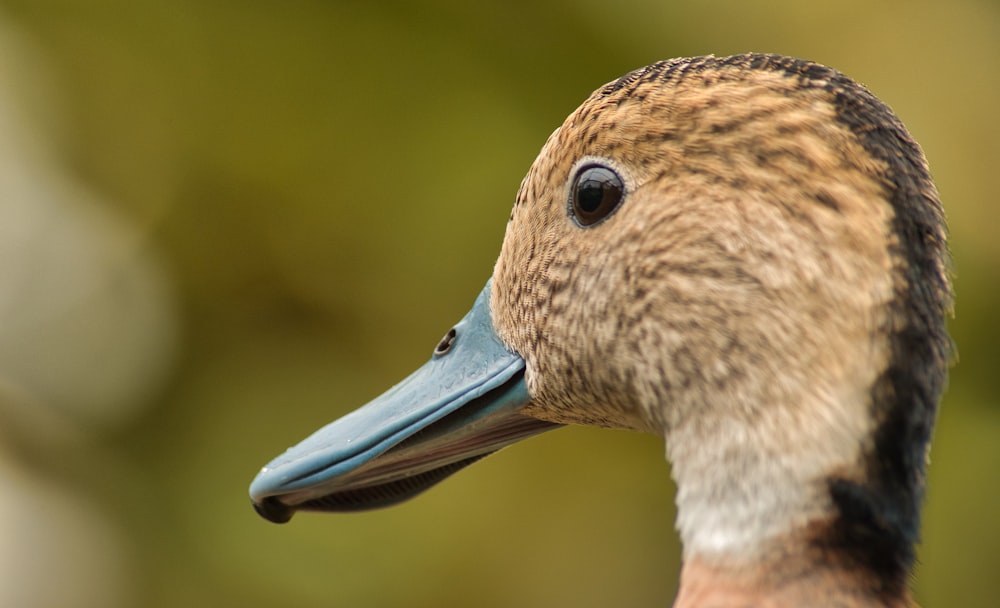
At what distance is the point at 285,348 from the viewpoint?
167 inches

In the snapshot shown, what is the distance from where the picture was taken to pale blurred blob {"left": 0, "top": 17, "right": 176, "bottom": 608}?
4168 millimetres

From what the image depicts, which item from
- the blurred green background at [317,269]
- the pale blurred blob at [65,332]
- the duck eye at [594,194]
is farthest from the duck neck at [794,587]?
the pale blurred blob at [65,332]

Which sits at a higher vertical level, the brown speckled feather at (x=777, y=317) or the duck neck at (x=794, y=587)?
the brown speckled feather at (x=777, y=317)

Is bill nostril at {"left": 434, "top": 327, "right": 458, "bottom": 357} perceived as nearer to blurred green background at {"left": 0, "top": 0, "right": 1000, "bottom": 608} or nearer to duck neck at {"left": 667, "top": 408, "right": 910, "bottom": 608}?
duck neck at {"left": 667, "top": 408, "right": 910, "bottom": 608}

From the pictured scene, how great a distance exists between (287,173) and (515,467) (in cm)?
143

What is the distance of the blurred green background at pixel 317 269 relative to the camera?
406 cm

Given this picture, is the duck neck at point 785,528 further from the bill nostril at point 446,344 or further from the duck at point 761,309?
the bill nostril at point 446,344

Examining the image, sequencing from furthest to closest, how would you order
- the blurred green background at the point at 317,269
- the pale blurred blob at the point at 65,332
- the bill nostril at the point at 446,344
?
the pale blurred blob at the point at 65,332 < the blurred green background at the point at 317,269 < the bill nostril at the point at 446,344

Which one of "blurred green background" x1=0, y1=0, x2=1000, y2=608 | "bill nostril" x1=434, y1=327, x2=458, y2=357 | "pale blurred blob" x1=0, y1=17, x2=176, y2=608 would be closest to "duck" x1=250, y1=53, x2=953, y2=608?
"bill nostril" x1=434, y1=327, x2=458, y2=357

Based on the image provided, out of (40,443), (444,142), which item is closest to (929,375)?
(444,142)

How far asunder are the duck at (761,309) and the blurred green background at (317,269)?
2.45 meters

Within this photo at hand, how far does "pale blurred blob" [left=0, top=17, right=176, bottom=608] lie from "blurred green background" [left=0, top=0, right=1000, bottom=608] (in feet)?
0.03

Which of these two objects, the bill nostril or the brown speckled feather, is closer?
the brown speckled feather

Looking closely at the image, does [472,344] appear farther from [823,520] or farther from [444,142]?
[444,142]
